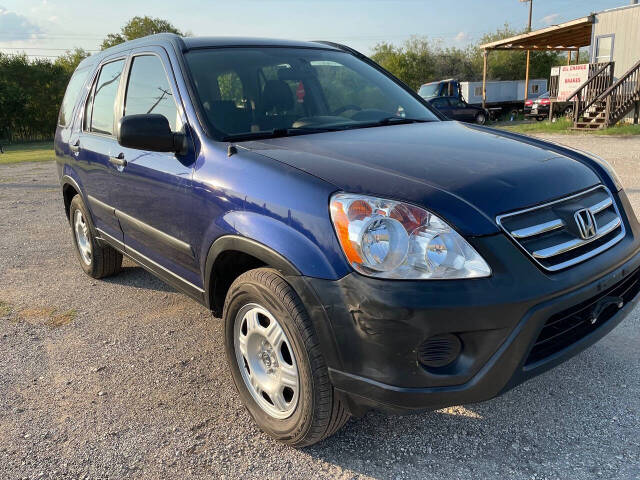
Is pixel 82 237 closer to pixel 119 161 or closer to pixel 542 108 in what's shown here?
pixel 119 161

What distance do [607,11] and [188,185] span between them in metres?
22.8

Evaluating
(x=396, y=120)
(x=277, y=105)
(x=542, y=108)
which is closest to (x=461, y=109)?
(x=542, y=108)

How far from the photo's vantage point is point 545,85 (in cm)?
3481

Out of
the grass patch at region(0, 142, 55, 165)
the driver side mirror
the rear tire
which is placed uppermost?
the driver side mirror

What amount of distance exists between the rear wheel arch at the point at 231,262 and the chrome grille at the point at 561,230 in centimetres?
87

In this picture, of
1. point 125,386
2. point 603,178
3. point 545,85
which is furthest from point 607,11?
point 125,386

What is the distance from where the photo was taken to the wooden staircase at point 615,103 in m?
17.7

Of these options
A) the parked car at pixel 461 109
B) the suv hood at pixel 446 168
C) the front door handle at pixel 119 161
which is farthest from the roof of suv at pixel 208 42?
the parked car at pixel 461 109

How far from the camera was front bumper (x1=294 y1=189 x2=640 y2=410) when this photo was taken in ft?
6.07

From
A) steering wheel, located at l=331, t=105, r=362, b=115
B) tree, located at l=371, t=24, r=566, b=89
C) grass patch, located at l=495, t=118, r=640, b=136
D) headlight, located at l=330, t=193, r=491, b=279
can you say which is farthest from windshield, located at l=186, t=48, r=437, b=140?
tree, located at l=371, t=24, r=566, b=89

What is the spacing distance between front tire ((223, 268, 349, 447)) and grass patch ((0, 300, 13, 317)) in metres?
2.53

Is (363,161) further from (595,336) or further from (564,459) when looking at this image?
(564,459)

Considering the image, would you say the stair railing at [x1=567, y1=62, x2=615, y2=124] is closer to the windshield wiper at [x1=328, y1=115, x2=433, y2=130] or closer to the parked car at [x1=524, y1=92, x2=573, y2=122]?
the parked car at [x1=524, y1=92, x2=573, y2=122]

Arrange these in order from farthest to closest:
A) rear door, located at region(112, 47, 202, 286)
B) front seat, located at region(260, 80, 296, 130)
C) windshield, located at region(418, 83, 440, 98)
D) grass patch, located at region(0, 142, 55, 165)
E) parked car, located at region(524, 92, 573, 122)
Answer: windshield, located at region(418, 83, 440, 98), parked car, located at region(524, 92, 573, 122), grass patch, located at region(0, 142, 55, 165), front seat, located at region(260, 80, 296, 130), rear door, located at region(112, 47, 202, 286)
